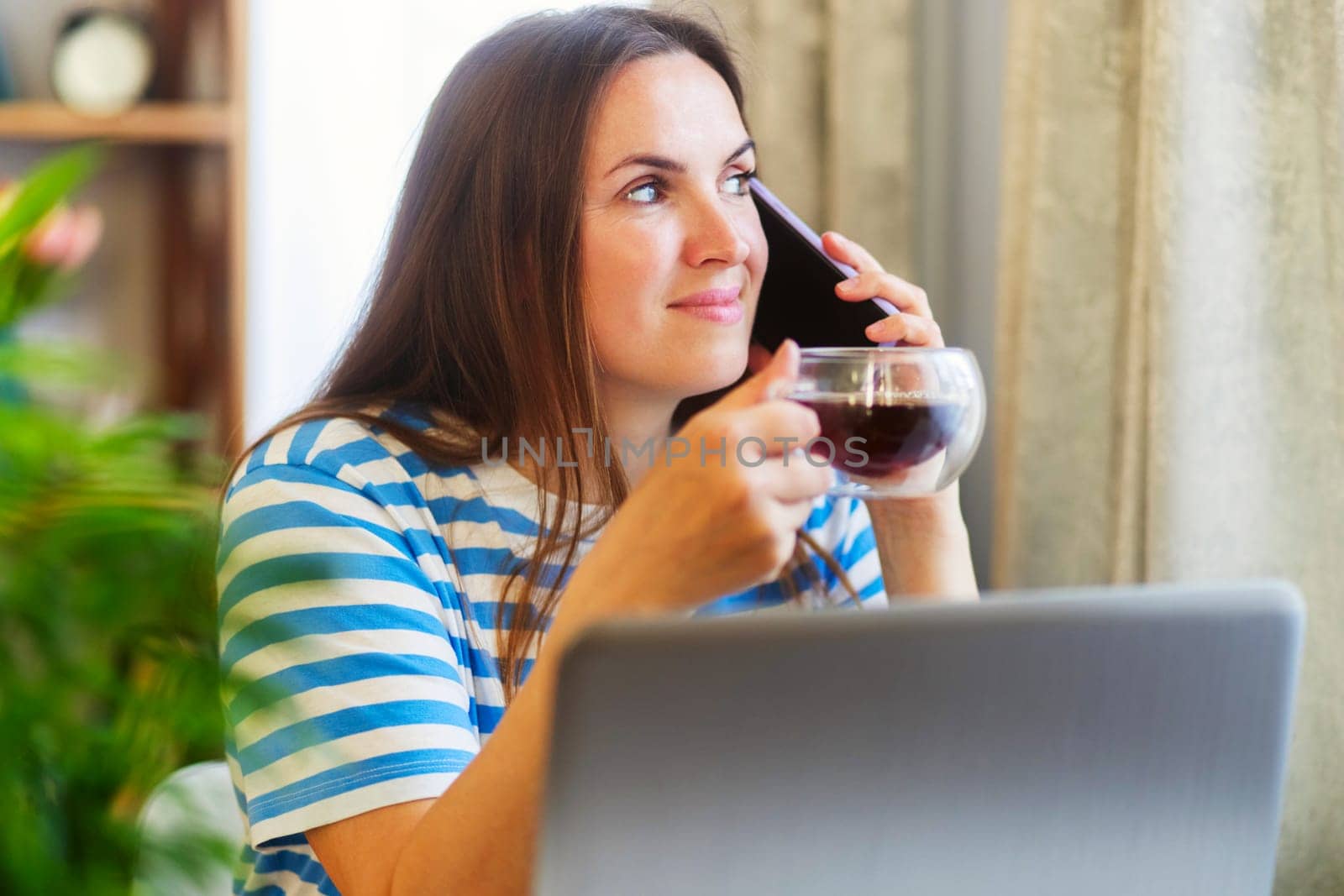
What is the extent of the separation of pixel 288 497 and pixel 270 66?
1.77 meters

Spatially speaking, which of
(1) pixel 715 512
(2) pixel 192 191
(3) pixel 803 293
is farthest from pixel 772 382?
(2) pixel 192 191

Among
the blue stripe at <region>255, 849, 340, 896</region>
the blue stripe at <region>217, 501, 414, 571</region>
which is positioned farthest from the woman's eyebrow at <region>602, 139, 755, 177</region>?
the blue stripe at <region>255, 849, 340, 896</region>

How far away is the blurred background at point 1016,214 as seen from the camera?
122 cm

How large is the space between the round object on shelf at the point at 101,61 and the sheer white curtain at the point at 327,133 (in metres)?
0.24

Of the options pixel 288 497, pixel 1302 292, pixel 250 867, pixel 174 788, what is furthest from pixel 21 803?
pixel 1302 292

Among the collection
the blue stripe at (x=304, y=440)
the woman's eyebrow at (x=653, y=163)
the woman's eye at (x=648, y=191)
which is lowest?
the blue stripe at (x=304, y=440)

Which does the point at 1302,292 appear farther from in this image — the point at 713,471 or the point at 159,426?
the point at 159,426

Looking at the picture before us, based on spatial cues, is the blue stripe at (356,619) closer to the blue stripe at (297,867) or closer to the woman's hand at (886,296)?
the blue stripe at (297,867)

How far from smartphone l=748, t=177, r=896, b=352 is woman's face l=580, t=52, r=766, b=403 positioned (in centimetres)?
9

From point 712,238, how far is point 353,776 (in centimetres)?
57

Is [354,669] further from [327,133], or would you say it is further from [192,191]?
[192,191]

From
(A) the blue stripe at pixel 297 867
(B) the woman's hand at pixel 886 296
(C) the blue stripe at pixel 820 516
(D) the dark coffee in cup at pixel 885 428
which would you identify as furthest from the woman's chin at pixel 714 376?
(A) the blue stripe at pixel 297 867

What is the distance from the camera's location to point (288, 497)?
104 centimetres

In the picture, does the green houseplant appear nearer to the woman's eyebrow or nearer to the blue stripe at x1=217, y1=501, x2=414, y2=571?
the blue stripe at x1=217, y1=501, x2=414, y2=571
